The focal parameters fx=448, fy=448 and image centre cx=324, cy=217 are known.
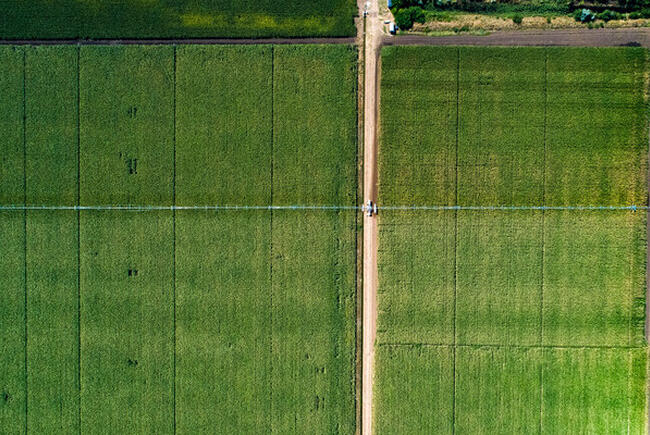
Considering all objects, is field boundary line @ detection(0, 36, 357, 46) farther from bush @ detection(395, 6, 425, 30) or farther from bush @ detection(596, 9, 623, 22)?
bush @ detection(596, 9, 623, 22)

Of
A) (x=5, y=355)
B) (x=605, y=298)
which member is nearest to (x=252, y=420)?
(x=5, y=355)

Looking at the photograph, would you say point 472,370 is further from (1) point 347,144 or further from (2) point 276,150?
(2) point 276,150

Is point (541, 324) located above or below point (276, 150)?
below

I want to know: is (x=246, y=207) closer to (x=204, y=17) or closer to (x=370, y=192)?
(x=370, y=192)

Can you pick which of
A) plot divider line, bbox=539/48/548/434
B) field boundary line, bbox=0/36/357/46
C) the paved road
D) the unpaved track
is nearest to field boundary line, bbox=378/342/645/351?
plot divider line, bbox=539/48/548/434

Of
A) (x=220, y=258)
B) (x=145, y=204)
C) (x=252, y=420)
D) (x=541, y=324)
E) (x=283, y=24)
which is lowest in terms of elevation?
(x=252, y=420)

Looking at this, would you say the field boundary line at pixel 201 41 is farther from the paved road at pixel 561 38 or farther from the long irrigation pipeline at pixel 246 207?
the long irrigation pipeline at pixel 246 207

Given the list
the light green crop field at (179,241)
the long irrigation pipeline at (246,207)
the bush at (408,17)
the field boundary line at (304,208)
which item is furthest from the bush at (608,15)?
the light green crop field at (179,241)
